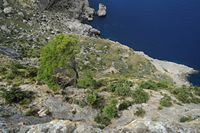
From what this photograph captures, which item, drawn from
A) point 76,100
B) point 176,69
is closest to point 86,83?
point 76,100

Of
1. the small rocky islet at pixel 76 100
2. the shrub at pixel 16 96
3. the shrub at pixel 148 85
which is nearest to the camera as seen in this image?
the small rocky islet at pixel 76 100

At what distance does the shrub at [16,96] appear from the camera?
4945cm

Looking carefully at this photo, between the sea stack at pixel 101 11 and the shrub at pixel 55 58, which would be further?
the sea stack at pixel 101 11

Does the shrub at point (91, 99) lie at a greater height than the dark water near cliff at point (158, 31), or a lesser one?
lesser

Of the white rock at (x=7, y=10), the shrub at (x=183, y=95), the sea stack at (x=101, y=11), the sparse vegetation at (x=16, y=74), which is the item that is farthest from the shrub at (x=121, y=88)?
the sea stack at (x=101, y=11)

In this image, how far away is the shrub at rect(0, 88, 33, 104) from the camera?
162 ft

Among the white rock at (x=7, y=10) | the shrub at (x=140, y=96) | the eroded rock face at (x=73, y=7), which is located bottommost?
the shrub at (x=140, y=96)

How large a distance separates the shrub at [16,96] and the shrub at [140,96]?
1330 centimetres

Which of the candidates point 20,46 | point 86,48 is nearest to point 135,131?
point 20,46

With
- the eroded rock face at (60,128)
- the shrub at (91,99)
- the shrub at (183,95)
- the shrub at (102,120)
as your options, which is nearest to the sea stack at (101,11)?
the shrub at (183,95)

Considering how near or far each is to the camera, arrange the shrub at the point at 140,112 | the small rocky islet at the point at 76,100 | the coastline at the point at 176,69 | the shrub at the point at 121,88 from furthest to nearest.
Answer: the coastline at the point at 176,69 < the shrub at the point at 121,88 < the shrub at the point at 140,112 < the small rocky islet at the point at 76,100

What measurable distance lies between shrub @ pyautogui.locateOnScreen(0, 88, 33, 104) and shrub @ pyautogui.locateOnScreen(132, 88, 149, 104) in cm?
1330

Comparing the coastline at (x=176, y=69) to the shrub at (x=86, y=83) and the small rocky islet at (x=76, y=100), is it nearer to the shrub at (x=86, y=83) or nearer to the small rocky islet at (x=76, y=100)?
the small rocky islet at (x=76, y=100)

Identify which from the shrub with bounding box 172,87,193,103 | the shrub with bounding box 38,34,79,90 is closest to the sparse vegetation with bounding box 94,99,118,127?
the shrub with bounding box 38,34,79,90
